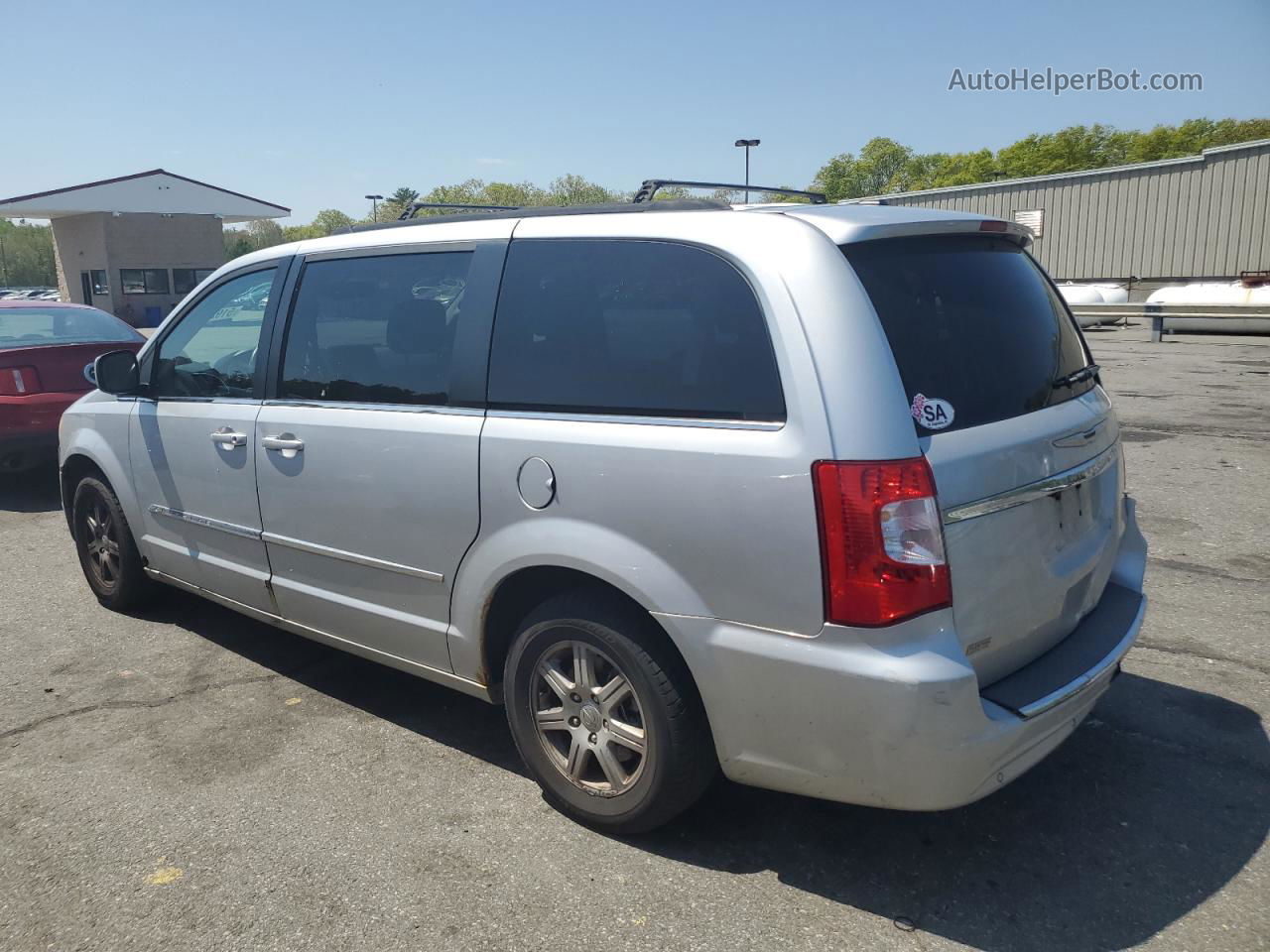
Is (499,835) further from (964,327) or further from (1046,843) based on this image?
(964,327)

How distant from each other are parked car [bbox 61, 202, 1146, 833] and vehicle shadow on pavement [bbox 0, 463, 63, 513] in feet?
17.5

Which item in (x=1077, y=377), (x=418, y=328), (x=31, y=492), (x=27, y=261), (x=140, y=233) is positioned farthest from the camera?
(x=27, y=261)

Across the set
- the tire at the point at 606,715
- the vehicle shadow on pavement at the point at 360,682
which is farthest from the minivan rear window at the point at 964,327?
the vehicle shadow on pavement at the point at 360,682

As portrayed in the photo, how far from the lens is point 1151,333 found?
22266mm

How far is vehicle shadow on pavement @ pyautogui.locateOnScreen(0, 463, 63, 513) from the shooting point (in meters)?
8.20

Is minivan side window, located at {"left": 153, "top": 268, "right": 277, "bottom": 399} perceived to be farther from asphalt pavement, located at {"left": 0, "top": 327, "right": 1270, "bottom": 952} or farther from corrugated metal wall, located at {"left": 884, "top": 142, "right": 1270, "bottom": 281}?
corrugated metal wall, located at {"left": 884, "top": 142, "right": 1270, "bottom": 281}

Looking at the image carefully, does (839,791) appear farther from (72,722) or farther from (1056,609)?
(72,722)

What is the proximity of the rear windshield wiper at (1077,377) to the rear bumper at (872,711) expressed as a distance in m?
0.87

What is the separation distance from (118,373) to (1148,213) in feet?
120

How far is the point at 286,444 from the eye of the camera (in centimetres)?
391

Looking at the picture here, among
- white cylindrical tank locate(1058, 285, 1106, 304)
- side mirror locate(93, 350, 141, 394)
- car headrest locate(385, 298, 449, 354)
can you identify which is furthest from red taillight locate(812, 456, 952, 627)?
white cylindrical tank locate(1058, 285, 1106, 304)

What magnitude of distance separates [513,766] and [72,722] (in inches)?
73.9

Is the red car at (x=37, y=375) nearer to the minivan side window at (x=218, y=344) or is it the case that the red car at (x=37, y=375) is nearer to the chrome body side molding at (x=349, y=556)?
the minivan side window at (x=218, y=344)

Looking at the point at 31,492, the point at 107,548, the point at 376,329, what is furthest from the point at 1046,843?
the point at 31,492
